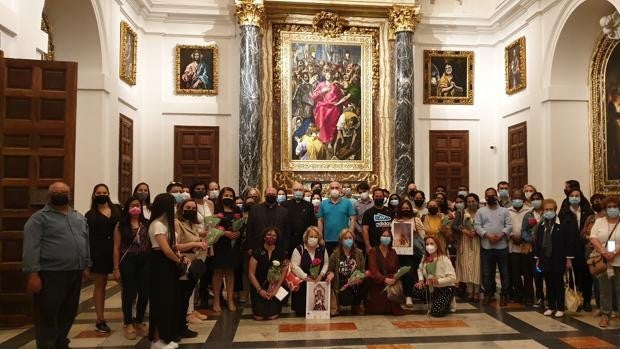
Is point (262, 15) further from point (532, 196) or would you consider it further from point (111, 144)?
point (532, 196)

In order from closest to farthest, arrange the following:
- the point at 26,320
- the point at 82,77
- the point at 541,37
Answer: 1. the point at 26,320
2. the point at 82,77
3. the point at 541,37

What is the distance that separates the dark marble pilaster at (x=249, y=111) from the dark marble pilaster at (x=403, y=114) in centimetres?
379

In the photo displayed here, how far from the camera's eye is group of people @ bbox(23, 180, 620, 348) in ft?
18.7

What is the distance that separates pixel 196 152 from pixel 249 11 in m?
4.12

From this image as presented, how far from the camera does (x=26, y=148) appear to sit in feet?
23.1

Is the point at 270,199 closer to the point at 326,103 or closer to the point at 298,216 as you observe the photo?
the point at 298,216

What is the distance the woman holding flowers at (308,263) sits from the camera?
7.67 m

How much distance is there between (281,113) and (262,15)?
2684mm

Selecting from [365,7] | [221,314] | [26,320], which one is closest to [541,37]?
[365,7]

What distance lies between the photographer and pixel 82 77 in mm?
11789

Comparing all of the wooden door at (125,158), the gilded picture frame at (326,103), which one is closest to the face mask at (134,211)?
the wooden door at (125,158)

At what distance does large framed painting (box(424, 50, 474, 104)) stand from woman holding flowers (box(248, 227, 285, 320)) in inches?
386

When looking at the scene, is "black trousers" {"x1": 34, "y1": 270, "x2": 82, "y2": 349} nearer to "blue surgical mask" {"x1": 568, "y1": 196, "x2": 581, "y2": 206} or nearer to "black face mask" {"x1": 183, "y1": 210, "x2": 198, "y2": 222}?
"black face mask" {"x1": 183, "y1": 210, "x2": 198, "y2": 222}

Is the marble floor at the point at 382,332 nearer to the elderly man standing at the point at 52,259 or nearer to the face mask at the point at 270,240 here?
the elderly man standing at the point at 52,259
